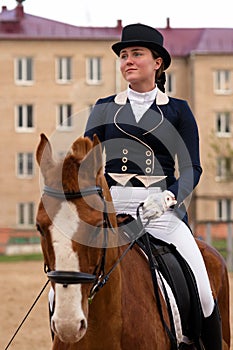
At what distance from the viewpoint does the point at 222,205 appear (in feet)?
203

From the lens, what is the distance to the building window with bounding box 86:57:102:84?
2414 inches

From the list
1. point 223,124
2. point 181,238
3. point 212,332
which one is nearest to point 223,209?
point 223,124

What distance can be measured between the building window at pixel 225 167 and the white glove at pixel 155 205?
1843 inches

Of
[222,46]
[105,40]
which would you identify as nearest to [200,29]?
[222,46]

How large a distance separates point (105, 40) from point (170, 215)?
55.0 metres

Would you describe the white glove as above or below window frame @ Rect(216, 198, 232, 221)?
above

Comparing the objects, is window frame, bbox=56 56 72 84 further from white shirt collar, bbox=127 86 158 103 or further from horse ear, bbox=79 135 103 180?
horse ear, bbox=79 135 103 180

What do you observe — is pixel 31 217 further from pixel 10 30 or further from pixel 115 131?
pixel 115 131

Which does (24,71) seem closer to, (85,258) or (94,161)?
(94,161)

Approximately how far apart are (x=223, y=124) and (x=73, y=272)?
60188 mm

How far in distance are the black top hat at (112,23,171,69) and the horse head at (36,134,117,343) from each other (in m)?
1.23

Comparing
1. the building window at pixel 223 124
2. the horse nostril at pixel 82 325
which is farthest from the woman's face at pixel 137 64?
the building window at pixel 223 124

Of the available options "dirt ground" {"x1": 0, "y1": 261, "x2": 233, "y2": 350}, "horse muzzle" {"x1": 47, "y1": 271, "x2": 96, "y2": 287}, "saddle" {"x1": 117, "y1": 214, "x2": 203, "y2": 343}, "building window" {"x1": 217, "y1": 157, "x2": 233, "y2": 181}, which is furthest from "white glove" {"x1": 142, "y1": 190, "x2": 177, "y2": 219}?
"building window" {"x1": 217, "y1": 157, "x2": 233, "y2": 181}

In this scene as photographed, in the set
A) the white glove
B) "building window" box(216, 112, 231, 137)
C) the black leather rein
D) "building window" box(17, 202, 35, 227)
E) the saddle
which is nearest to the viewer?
the black leather rein
